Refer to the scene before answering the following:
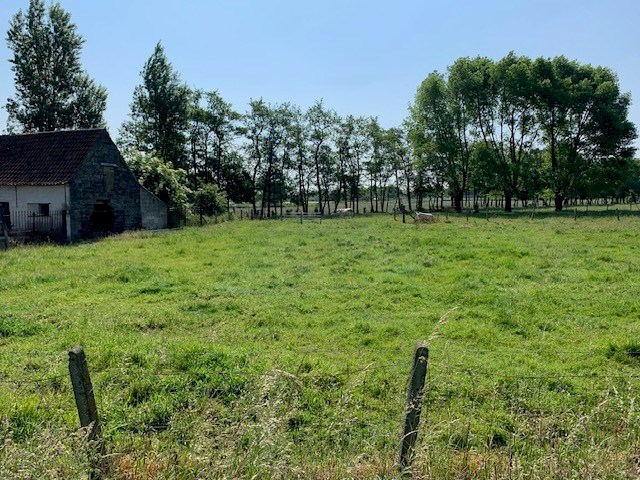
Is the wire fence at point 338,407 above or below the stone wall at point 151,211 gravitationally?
below

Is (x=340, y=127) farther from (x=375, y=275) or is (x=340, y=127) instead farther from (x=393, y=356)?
(x=393, y=356)

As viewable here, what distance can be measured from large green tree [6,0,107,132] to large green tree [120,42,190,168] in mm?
5812

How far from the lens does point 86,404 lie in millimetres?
3367

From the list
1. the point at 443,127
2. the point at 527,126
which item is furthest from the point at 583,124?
the point at 443,127

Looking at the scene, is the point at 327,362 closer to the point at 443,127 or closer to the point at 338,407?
the point at 338,407

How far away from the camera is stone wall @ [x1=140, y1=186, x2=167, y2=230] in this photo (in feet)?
111

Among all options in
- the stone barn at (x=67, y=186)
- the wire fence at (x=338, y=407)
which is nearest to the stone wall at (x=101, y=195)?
the stone barn at (x=67, y=186)

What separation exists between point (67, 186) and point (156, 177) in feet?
35.8

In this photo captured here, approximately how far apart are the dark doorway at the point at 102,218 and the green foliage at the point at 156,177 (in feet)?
23.5

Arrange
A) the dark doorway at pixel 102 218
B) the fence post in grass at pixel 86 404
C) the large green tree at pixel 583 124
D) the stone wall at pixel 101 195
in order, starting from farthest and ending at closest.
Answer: the large green tree at pixel 583 124 < the dark doorway at pixel 102 218 < the stone wall at pixel 101 195 < the fence post in grass at pixel 86 404

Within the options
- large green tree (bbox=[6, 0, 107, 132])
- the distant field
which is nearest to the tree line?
large green tree (bbox=[6, 0, 107, 132])

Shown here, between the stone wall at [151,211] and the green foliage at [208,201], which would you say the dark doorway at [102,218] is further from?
the green foliage at [208,201]

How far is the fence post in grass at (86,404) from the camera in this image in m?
3.27

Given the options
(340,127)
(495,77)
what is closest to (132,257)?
(495,77)
